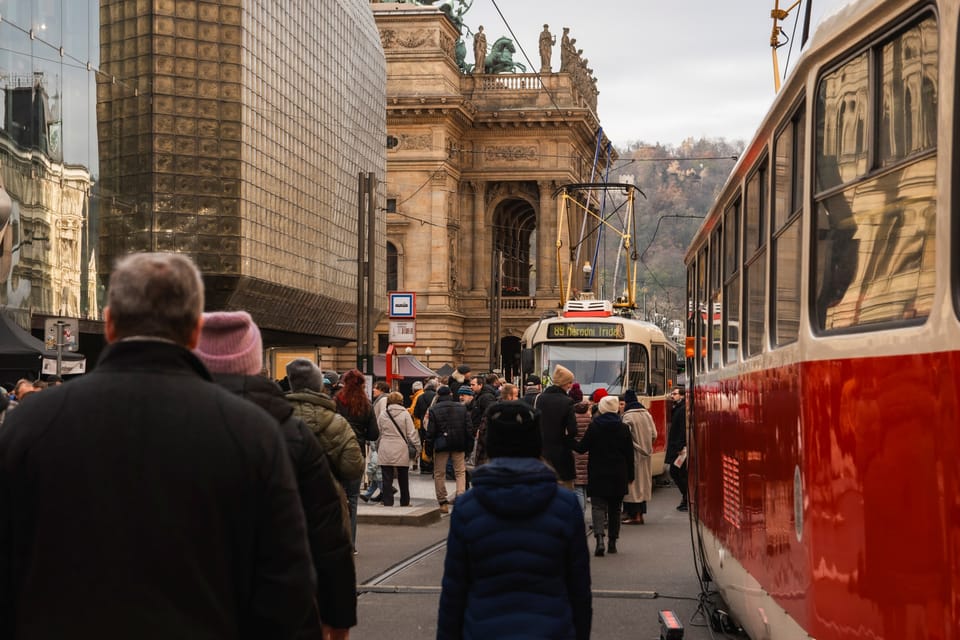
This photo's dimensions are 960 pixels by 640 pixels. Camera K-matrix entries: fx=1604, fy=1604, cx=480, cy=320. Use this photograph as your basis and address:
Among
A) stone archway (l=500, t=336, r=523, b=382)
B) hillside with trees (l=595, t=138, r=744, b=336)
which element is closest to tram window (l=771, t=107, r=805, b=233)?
stone archway (l=500, t=336, r=523, b=382)

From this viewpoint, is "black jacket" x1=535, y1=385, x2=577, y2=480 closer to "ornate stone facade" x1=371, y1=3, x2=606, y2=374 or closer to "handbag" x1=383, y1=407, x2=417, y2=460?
"handbag" x1=383, y1=407, x2=417, y2=460

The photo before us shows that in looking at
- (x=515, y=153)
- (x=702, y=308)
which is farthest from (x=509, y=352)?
(x=702, y=308)

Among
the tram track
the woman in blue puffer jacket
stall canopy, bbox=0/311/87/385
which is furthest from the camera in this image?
stall canopy, bbox=0/311/87/385

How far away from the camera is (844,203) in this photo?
17.1ft

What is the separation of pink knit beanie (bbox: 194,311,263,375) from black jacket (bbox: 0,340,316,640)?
1.70m

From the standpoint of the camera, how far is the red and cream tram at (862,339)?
13.9 ft

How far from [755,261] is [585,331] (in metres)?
18.2

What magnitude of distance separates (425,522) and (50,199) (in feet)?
66.4

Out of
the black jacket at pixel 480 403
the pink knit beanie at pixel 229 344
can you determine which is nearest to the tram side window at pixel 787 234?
the pink knit beanie at pixel 229 344

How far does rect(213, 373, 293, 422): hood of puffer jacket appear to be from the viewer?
209 inches

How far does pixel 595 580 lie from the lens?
44.6ft

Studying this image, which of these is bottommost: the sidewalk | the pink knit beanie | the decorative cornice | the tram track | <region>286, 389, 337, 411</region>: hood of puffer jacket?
the sidewalk

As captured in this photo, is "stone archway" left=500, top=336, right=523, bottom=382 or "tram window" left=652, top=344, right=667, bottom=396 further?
"stone archway" left=500, top=336, right=523, bottom=382

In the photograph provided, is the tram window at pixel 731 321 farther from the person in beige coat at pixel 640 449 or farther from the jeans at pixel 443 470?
the jeans at pixel 443 470
